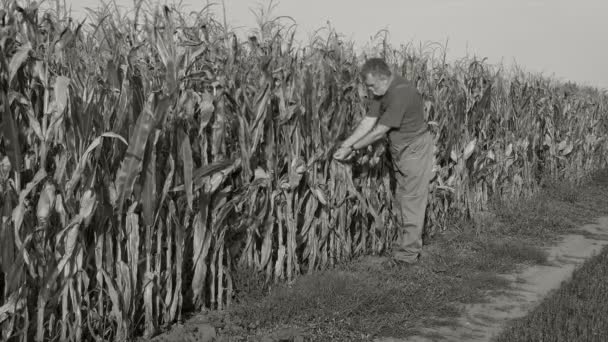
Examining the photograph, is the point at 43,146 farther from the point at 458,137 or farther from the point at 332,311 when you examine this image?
the point at 458,137

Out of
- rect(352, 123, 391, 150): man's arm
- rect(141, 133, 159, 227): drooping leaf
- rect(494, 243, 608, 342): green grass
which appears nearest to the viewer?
rect(141, 133, 159, 227): drooping leaf

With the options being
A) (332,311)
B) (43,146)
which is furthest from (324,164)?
(43,146)

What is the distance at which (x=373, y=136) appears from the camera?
5266 mm

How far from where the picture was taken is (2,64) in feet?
10.4

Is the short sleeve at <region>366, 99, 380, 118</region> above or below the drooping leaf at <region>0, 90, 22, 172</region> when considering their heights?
above

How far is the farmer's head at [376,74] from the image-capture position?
17.2 feet

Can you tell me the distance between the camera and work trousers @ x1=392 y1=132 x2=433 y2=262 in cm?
565

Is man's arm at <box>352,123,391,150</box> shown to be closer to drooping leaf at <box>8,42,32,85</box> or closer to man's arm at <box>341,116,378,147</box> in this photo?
man's arm at <box>341,116,378,147</box>

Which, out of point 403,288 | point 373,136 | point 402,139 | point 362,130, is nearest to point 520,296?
point 403,288

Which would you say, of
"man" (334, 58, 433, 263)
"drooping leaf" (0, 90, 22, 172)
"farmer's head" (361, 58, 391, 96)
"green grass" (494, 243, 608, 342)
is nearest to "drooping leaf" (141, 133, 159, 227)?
"drooping leaf" (0, 90, 22, 172)

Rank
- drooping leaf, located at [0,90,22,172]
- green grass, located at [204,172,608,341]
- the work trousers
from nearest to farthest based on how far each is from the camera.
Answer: drooping leaf, located at [0,90,22,172], green grass, located at [204,172,608,341], the work trousers

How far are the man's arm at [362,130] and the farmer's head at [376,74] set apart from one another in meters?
0.28

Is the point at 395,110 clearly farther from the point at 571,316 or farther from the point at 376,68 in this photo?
the point at 571,316

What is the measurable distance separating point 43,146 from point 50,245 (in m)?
0.60
